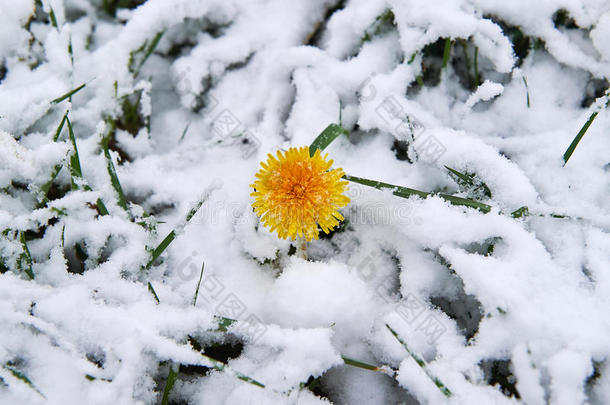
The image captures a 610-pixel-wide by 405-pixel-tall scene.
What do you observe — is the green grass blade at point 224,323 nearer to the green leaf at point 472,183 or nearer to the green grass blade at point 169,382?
the green grass blade at point 169,382

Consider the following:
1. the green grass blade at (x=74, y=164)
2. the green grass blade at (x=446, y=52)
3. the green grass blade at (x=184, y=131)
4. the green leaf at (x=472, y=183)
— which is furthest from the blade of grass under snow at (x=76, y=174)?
the green grass blade at (x=446, y=52)

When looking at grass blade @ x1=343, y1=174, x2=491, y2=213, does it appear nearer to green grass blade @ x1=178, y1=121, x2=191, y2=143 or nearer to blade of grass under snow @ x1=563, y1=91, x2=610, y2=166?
blade of grass under snow @ x1=563, y1=91, x2=610, y2=166

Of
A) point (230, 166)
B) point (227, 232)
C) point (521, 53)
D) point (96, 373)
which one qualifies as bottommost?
point (96, 373)

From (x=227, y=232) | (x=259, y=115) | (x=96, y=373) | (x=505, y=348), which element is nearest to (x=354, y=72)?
(x=259, y=115)

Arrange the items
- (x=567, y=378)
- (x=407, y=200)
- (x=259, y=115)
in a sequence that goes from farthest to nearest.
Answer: (x=259, y=115), (x=407, y=200), (x=567, y=378)

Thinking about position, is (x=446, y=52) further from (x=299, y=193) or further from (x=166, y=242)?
(x=166, y=242)

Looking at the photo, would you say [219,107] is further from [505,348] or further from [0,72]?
[505,348]

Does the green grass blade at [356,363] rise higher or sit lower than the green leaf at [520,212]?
lower

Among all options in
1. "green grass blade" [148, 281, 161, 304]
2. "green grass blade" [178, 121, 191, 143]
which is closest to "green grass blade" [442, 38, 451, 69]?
"green grass blade" [178, 121, 191, 143]

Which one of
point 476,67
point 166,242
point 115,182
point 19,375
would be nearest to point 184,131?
point 115,182
